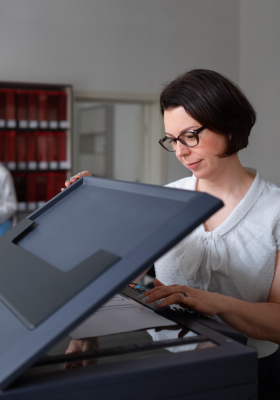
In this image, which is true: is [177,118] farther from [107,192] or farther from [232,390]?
[232,390]

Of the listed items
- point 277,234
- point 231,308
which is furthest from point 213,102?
point 231,308

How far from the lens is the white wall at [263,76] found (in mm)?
4645

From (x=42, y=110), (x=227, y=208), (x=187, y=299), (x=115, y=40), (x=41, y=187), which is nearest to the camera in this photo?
(x=187, y=299)

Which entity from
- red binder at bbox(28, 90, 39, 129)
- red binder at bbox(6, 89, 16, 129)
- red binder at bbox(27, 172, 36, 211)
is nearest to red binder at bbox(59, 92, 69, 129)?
red binder at bbox(28, 90, 39, 129)

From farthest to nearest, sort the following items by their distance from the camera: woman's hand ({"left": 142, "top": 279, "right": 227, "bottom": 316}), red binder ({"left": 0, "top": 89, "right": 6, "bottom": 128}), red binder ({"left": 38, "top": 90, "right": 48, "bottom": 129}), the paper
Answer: red binder ({"left": 38, "top": 90, "right": 48, "bottom": 129}) < red binder ({"left": 0, "top": 89, "right": 6, "bottom": 128}) < woman's hand ({"left": 142, "top": 279, "right": 227, "bottom": 316}) < the paper

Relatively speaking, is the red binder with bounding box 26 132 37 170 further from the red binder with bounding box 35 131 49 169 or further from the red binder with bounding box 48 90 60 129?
the red binder with bounding box 48 90 60 129

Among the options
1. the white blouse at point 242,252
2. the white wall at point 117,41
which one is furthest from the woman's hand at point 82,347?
the white wall at point 117,41

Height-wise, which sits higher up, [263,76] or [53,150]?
[263,76]

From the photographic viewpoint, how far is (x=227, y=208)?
117cm

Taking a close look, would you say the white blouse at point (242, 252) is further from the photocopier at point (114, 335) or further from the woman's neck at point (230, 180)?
the photocopier at point (114, 335)

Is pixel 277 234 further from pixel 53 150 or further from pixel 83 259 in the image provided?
pixel 53 150

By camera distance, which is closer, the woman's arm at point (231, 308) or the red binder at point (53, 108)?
the woman's arm at point (231, 308)

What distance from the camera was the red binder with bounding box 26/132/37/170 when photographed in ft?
Result: 14.3

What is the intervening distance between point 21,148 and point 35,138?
0.19m
